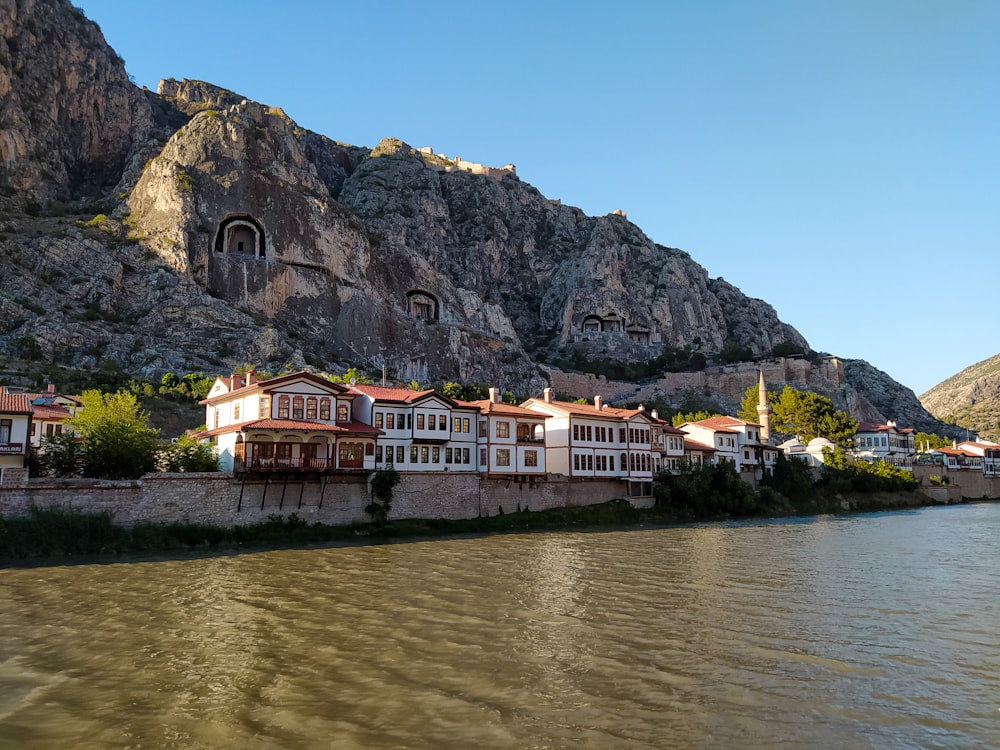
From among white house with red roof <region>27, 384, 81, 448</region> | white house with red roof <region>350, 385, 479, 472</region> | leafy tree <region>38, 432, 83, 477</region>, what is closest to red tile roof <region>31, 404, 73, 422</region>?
white house with red roof <region>27, 384, 81, 448</region>

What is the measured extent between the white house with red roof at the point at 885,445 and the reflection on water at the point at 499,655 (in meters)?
63.4

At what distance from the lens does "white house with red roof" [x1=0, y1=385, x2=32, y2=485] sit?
124ft

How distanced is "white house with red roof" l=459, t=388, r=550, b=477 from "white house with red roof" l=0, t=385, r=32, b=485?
85.3 ft

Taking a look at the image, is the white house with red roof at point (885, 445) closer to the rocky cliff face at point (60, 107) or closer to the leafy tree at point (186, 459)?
the leafy tree at point (186, 459)

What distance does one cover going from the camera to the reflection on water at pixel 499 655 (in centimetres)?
1306

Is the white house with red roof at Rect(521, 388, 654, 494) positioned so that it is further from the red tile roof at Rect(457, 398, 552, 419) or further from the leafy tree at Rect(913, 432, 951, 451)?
the leafy tree at Rect(913, 432, 951, 451)

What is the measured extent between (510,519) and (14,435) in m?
28.8

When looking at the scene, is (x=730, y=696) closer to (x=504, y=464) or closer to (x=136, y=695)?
(x=136, y=695)

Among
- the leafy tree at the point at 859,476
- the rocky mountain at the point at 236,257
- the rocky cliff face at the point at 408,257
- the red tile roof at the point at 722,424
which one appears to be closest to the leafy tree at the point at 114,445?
the rocky mountain at the point at 236,257

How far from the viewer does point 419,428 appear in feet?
162

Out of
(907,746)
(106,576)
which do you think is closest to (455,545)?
(106,576)

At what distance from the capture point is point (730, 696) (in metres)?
14.7

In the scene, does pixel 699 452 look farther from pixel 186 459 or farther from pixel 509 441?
pixel 186 459

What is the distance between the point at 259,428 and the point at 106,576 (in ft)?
43.6
